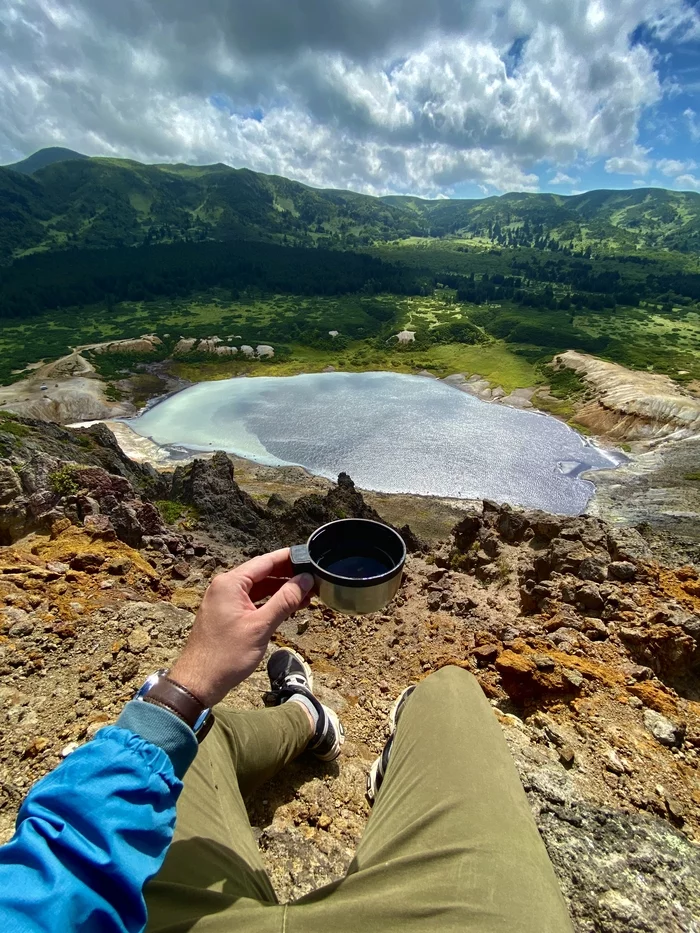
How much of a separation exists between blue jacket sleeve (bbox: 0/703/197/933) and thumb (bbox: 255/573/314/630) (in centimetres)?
87

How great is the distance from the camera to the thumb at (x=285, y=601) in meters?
2.98

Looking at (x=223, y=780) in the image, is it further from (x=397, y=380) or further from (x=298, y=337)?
(x=298, y=337)

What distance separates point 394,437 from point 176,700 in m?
52.1

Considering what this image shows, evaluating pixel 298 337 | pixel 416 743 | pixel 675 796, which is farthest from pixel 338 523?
pixel 298 337

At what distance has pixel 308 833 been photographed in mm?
4758

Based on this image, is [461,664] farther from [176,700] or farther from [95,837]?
[95,837]

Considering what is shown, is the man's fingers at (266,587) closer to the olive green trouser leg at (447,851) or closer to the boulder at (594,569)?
the olive green trouser leg at (447,851)

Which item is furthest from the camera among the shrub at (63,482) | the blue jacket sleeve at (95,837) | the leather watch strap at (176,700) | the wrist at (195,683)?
the shrub at (63,482)

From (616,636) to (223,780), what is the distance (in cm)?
673

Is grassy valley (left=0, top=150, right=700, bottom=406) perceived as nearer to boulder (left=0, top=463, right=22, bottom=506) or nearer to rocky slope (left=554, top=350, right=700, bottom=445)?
rocky slope (left=554, top=350, right=700, bottom=445)

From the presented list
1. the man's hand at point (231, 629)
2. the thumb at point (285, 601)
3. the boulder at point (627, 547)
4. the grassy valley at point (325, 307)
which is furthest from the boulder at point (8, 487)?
the grassy valley at point (325, 307)

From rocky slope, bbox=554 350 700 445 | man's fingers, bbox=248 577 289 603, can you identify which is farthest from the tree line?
man's fingers, bbox=248 577 289 603

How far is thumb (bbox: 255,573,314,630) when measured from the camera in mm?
2982

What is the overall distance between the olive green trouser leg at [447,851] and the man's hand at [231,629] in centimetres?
137
